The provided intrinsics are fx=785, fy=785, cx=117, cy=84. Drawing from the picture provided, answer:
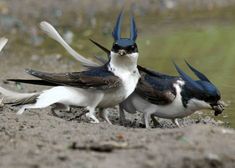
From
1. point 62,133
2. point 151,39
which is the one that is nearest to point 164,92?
point 62,133

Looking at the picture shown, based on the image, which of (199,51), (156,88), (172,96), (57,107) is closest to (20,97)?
(57,107)

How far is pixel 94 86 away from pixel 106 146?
1741 millimetres

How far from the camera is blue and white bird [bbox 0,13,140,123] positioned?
20.3 feet

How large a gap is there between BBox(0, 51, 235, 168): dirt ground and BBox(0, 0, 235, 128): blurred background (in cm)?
181

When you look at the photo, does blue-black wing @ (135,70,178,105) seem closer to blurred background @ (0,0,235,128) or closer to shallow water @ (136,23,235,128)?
blurred background @ (0,0,235,128)

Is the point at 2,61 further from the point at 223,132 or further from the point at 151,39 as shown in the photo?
the point at 223,132

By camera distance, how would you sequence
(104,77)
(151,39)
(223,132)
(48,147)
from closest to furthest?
(48,147), (223,132), (104,77), (151,39)

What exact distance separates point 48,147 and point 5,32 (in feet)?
24.3

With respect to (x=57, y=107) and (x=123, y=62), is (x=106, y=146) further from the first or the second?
(x=57, y=107)

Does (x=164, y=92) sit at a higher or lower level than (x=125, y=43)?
lower

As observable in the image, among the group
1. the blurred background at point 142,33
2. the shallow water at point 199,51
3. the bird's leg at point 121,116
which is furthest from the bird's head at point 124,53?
the shallow water at point 199,51

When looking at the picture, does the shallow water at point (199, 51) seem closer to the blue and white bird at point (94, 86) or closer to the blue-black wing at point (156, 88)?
the blue-black wing at point (156, 88)

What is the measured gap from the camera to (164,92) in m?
6.34

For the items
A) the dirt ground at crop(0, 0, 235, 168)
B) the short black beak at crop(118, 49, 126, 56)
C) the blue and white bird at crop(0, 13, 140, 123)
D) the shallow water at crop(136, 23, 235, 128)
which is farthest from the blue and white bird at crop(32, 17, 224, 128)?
the shallow water at crop(136, 23, 235, 128)
